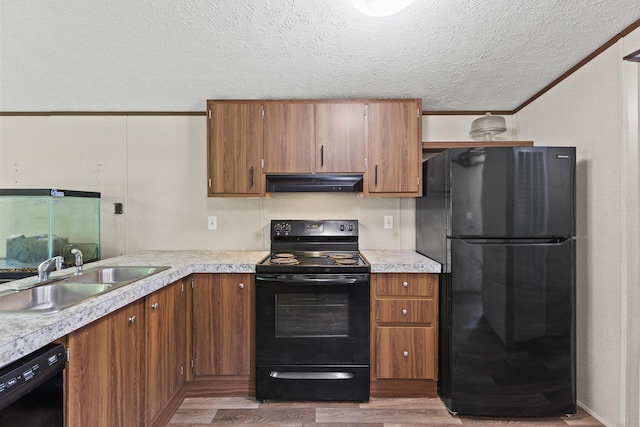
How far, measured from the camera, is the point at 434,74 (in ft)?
7.23

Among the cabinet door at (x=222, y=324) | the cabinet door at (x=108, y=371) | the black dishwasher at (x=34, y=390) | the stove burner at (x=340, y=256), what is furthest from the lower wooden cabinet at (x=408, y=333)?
the black dishwasher at (x=34, y=390)

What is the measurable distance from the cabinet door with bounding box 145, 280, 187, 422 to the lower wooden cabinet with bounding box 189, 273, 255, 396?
0.35 ft

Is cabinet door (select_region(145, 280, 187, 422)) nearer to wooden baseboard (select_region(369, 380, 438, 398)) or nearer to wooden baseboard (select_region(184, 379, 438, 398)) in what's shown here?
wooden baseboard (select_region(184, 379, 438, 398))

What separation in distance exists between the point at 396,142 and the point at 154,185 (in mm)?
2183

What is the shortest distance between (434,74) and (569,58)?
0.79 metres

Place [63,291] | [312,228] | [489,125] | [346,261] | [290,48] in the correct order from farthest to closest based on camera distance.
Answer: [312,228] → [489,125] → [346,261] → [290,48] → [63,291]

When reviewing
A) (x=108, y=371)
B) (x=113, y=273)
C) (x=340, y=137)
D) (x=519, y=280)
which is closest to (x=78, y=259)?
(x=113, y=273)

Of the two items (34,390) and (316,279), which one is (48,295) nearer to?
(34,390)

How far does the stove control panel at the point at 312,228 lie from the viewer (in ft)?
9.29

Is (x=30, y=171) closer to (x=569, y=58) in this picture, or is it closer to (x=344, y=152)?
(x=344, y=152)

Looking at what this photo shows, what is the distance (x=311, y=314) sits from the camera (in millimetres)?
2199

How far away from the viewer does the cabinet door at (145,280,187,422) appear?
1.75 metres

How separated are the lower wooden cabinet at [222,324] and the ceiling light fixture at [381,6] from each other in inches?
67.4

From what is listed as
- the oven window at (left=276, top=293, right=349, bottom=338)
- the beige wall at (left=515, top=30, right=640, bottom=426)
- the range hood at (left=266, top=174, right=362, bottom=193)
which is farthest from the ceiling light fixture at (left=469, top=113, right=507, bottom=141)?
the oven window at (left=276, top=293, right=349, bottom=338)
